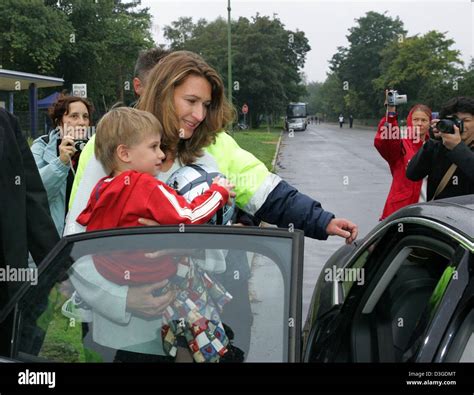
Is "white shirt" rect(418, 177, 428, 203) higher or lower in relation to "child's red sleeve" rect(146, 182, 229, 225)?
lower

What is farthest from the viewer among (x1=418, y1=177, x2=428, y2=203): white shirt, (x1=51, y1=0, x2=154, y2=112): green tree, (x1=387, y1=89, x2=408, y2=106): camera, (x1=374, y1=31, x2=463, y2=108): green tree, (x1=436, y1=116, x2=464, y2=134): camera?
(x1=374, y1=31, x2=463, y2=108): green tree

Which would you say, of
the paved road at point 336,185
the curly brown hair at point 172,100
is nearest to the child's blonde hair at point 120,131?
the curly brown hair at point 172,100

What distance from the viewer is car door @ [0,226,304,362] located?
76.0 inches

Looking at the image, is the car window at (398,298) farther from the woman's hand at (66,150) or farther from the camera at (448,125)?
the woman's hand at (66,150)

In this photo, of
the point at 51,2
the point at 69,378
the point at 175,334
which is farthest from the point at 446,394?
the point at 51,2

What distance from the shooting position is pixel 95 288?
206 cm

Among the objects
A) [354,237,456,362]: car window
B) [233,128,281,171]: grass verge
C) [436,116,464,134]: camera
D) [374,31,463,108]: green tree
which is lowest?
[233,128,281,171]: grass verge

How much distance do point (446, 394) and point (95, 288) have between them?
106 cm

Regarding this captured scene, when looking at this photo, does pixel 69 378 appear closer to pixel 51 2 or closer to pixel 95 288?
pixel 95 288

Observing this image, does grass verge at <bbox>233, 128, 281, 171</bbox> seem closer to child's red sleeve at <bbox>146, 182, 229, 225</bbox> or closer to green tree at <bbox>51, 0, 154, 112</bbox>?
green tree at <bbox>51, 0, 154, 112</bbox>

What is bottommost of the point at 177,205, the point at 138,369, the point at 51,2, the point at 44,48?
the point at 138,369

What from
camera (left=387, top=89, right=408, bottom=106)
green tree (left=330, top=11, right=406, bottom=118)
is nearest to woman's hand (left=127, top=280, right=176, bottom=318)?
camera (left=387, top=89, right=408, bottom=106)

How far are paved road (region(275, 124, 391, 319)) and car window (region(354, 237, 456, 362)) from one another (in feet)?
7.38

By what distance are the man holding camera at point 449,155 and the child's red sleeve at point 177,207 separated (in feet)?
7.43
